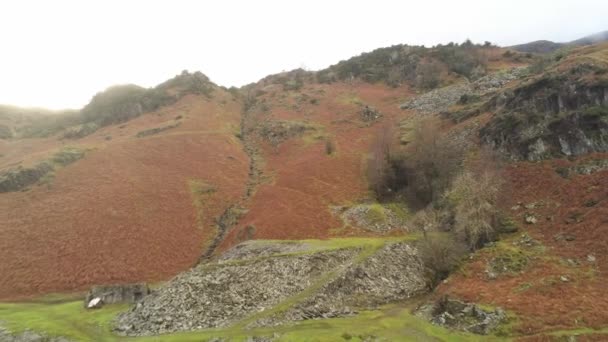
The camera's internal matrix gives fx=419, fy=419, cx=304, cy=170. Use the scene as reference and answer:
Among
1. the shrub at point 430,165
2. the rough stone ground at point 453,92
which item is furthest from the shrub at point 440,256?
A: the rough stone ground at point 453,92

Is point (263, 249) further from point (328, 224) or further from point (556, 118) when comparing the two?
point (556, 118)

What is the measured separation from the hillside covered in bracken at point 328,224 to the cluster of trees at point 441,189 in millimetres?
286

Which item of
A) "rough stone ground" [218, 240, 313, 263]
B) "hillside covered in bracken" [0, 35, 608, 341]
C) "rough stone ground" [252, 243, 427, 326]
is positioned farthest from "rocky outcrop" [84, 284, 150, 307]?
"rough stone ground" [252, 243, 427, 326]

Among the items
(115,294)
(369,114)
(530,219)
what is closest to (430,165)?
(530,219)

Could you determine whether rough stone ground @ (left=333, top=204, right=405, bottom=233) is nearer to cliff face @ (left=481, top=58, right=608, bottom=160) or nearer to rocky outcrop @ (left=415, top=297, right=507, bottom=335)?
cliff face @ (left=481, top=58, right=608, bottom=160)

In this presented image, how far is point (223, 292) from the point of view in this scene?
134 ft

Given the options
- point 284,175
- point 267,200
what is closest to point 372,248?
point 267,200

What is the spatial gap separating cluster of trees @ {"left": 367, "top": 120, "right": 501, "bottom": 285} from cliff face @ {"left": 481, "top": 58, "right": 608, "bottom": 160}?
4.51 meters

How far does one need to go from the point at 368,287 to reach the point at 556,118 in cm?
3849

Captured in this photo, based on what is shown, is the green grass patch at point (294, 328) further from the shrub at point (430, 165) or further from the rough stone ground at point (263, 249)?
the shrub at point (430, 165)

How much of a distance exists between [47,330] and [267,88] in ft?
442

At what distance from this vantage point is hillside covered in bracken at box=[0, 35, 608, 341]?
119 feet

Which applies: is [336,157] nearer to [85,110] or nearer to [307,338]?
[307,338]

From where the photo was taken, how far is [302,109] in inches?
5182
